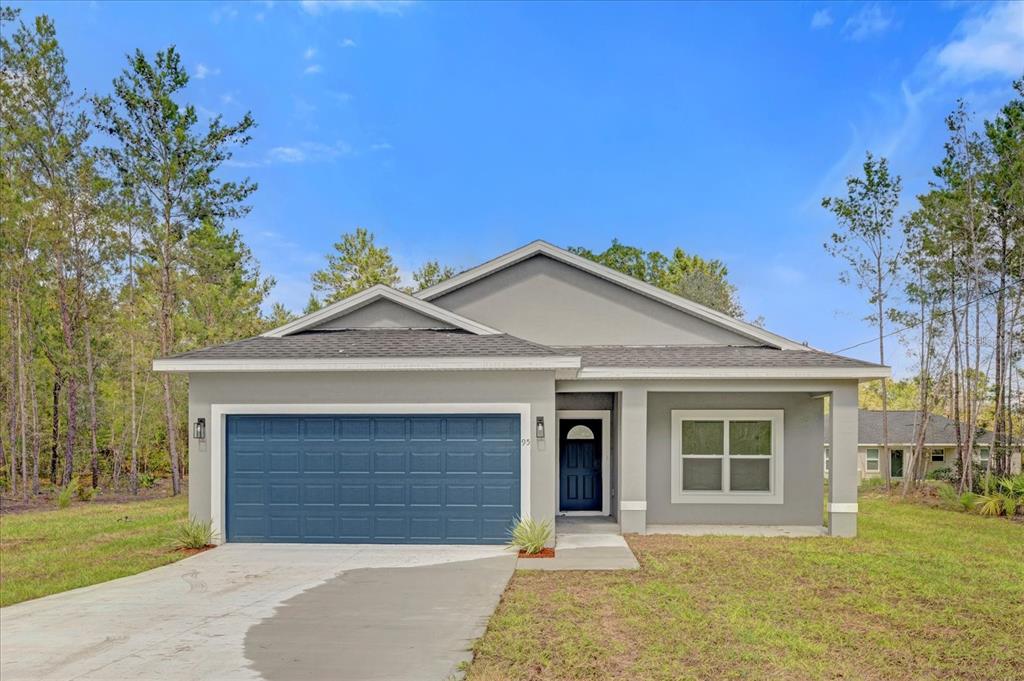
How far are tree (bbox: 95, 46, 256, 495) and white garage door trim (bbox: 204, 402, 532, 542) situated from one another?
10.7 metres

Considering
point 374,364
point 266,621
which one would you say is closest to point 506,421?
point 374,364

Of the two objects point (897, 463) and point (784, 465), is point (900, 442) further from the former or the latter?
point (784, 465)

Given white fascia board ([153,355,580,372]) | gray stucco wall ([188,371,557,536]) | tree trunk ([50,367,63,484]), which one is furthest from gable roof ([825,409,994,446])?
tree trunk ([50,367,63,484])

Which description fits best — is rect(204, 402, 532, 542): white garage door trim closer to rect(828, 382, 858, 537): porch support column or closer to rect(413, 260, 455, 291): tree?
rect(828, 382, 858, 537): porch support column

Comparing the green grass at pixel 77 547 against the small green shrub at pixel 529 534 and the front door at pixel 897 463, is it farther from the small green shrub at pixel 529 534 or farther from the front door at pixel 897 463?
the front door at pixel 897 463

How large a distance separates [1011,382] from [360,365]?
1961 cm

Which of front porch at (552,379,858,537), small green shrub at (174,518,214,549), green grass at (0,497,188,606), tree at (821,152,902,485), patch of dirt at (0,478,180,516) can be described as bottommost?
patch of dirt at (0,478,180,516)

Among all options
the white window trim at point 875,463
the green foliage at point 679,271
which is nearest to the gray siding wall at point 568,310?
the green foliage at point 679,271

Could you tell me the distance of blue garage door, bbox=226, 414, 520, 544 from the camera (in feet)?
34.1

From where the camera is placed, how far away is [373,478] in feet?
34.6

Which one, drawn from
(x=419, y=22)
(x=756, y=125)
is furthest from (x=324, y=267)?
(x=756, y=125)

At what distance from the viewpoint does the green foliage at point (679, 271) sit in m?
35.6

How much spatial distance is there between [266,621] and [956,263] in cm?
2097

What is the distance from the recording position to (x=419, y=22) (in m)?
17.7
